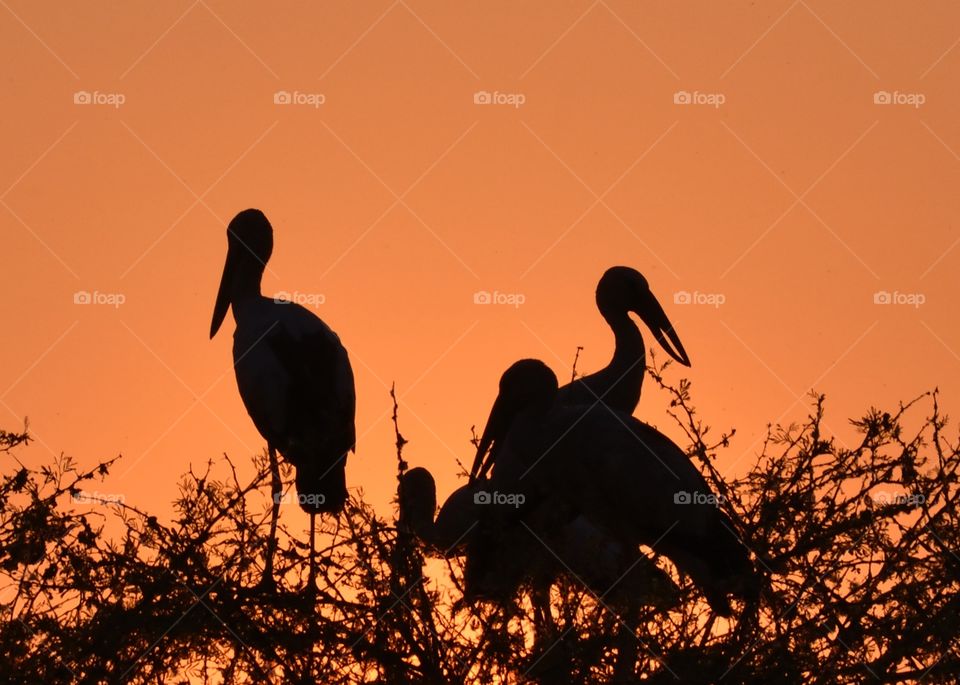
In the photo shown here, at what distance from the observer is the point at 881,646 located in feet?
22.9

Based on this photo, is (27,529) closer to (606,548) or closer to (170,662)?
(170,662)

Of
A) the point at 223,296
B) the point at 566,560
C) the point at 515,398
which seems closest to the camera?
the point at 566,560

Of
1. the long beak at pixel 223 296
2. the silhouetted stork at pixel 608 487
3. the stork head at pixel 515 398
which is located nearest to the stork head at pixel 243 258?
the long beak at pixel 223 296

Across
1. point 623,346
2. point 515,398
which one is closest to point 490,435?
point 515,398

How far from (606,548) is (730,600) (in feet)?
3.69

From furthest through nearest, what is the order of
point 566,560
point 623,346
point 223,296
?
point 223,296, point 623,346, point 566,560

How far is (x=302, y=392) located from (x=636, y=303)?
243 centimetres

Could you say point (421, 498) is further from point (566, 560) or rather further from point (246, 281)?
point (566, 560)

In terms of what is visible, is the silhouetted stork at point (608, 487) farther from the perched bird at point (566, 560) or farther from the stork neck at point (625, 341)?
the stork neck at point (625, 341)

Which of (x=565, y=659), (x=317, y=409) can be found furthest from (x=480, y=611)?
(x=317, y=409)

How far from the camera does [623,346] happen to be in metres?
10.5

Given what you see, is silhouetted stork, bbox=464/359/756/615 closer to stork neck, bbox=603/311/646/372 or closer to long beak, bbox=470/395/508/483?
long beak, bbox=470/395/508/483

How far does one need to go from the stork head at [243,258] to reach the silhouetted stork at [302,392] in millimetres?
593

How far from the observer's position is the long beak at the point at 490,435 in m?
9.47
